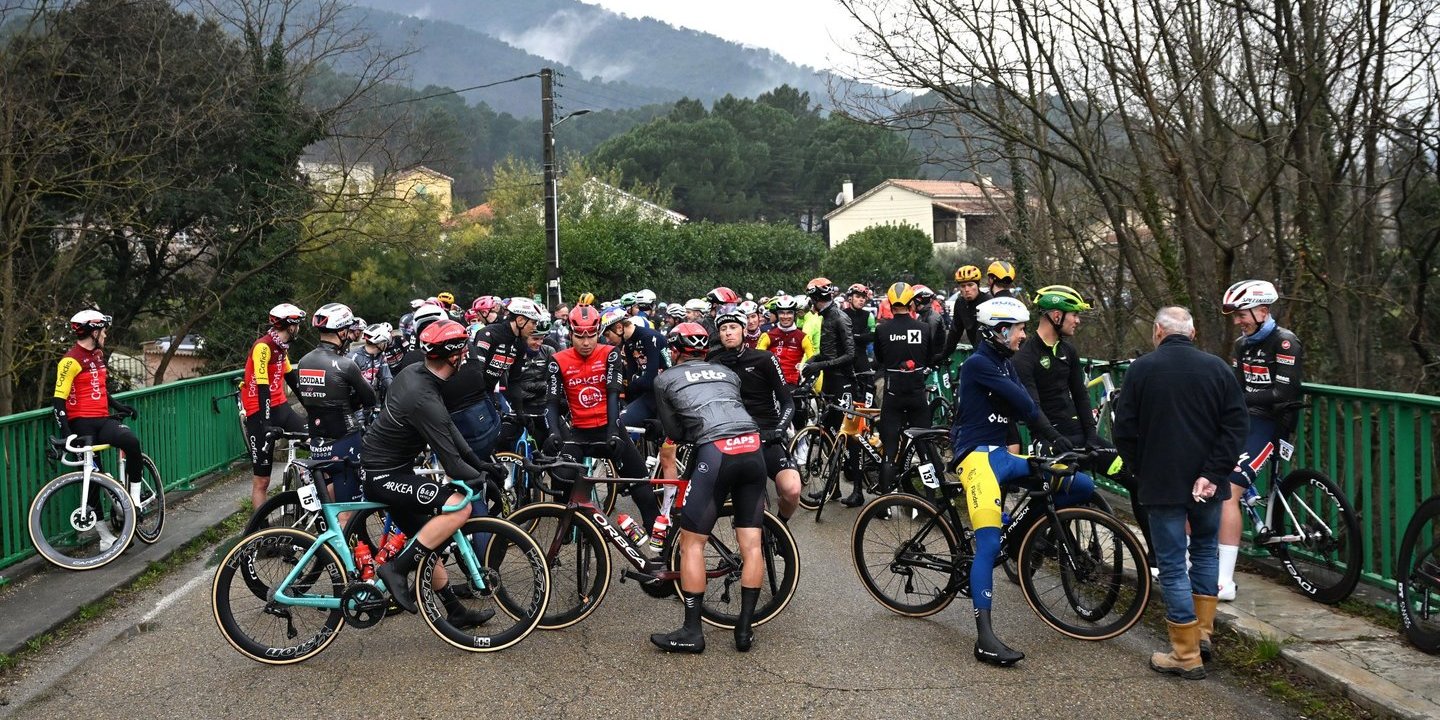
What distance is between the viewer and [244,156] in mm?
26281

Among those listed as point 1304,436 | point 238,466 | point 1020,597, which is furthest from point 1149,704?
point 238,466

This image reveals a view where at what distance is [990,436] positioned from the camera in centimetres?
691

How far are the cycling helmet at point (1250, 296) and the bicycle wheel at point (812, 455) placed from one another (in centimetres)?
458

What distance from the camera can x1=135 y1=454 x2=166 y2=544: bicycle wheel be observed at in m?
9.83

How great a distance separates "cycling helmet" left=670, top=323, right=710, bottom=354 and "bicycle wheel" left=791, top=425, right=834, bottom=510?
14.1ft

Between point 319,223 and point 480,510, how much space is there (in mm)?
18773

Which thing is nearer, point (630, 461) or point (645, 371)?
point (630, 461)

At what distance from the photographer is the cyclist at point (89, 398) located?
9188mm

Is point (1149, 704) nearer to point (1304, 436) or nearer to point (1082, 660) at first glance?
point (1082, 660)

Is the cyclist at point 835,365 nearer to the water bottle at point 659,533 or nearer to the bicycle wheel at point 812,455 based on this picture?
the bicycle wheel at point 812,455

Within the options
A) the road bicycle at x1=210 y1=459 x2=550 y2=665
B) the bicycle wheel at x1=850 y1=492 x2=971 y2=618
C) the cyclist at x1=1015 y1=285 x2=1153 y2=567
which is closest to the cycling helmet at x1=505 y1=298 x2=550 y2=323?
the road bicycle at x1=210 y1=459 x2=550 y2=665

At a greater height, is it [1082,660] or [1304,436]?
[1304,436]

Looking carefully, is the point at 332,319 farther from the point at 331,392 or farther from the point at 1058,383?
the point at 1058,383

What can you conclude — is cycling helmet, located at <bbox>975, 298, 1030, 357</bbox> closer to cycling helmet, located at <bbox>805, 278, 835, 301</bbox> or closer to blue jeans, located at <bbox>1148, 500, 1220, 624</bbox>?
blue jeans, located at <bbox>1148, 500, 1220, 624</bbox>
